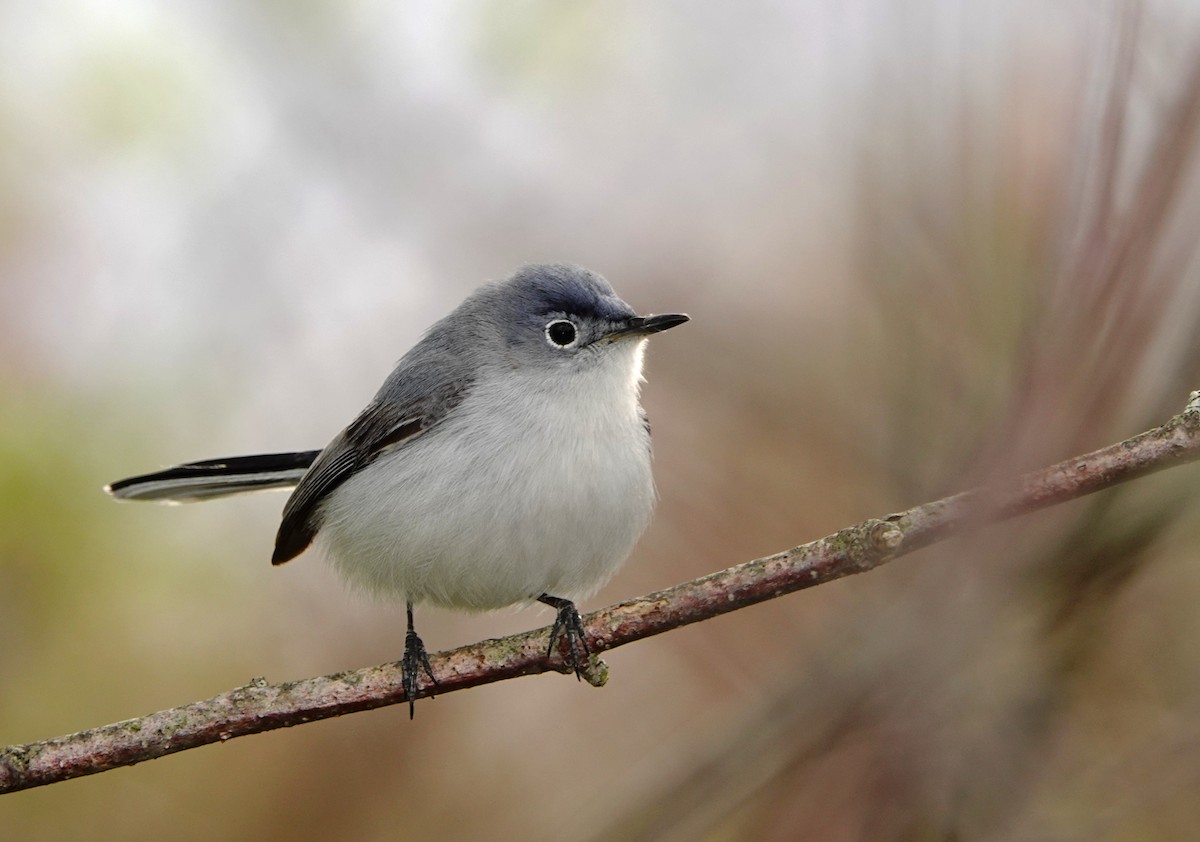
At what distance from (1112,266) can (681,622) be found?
80cm

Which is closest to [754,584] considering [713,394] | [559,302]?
[713,394]

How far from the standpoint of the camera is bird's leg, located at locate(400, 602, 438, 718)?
1.84 m

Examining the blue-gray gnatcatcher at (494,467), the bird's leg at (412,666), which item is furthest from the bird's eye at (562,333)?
the bird's leg at (412,666)

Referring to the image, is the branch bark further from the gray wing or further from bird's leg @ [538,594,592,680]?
the gray wing

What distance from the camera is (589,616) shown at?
5.76 feet

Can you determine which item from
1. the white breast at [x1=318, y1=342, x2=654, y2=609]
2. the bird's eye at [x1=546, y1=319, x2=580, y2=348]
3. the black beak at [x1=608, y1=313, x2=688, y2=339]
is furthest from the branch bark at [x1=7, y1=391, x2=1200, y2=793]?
the bird's eye at [x1=546, y1=319, x2=580, y2=348]

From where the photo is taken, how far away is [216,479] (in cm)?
283

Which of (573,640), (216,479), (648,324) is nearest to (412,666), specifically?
(573,640)

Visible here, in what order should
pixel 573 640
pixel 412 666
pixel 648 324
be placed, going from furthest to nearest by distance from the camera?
1. pixel 648 324
2. pixel 412 666
3. pixel 573 640

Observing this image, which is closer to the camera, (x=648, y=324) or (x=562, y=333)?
(x=648, y=324)

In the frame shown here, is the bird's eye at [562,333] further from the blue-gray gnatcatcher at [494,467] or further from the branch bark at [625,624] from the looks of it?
the branch bark at [625,624]

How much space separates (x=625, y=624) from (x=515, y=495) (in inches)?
24.6

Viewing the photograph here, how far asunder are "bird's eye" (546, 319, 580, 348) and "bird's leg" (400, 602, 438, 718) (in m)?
0.79

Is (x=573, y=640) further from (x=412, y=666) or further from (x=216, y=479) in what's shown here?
(x=216, y=479)
